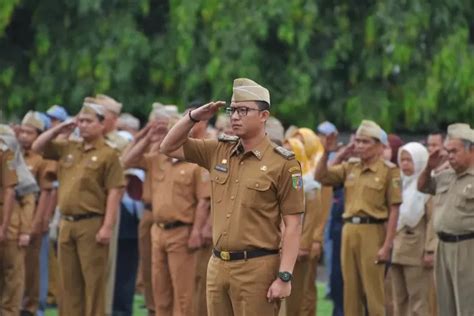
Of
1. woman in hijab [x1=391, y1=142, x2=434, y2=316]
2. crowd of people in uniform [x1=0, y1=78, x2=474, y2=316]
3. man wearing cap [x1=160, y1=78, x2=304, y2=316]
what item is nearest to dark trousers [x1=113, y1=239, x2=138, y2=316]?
crowd of people in uniform [x1=0, y1=78, x2=474, y2=316]

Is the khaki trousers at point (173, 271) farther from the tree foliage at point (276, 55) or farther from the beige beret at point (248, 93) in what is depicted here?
the tree foliage at point (276, 55)

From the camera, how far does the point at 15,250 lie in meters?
15.9

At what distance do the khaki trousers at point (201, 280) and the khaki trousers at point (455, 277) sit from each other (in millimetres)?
2234

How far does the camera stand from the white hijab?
1616cm

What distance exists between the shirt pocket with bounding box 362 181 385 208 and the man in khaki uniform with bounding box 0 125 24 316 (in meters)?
3.25

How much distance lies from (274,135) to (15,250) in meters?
2.80

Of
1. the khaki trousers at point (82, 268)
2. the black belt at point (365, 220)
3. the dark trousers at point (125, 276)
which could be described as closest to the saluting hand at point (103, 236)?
the khaki trousers at point (82, 268)

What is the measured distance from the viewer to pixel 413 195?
16.2 meters

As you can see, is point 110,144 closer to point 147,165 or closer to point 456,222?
point 147,165

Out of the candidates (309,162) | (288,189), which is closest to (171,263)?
(309,162)

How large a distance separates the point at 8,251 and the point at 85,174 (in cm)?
142

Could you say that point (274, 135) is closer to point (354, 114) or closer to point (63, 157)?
point (63, 157)

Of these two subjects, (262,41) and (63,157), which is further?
Result: (262,41)

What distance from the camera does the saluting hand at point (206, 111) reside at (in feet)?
35.8
